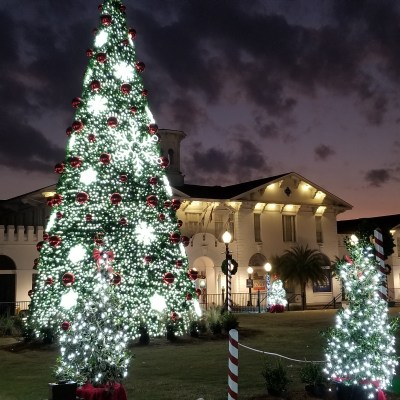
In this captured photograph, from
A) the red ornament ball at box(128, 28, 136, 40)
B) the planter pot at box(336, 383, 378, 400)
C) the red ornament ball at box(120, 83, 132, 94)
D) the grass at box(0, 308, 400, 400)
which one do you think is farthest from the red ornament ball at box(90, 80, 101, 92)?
the planter pot at box(336, 383, 378, 400)

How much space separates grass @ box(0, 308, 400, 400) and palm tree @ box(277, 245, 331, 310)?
1577cm

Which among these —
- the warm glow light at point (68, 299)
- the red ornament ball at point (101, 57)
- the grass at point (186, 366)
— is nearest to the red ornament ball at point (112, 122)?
the red ornament ball at point (101, 57)

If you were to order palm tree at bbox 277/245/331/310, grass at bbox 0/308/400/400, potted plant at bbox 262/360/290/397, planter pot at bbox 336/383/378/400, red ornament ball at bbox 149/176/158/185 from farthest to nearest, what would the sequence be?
palm tree at bbox 277/245/331/310, red ornament ball at bbox 149/176/158/185, grass at bbox 0/308/400/400, potted plant at bbox 262/360/290/397, planter pot at bbox 336/383/378/400

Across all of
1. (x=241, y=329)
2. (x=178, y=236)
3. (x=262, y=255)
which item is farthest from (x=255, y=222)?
(x=178, y=236)

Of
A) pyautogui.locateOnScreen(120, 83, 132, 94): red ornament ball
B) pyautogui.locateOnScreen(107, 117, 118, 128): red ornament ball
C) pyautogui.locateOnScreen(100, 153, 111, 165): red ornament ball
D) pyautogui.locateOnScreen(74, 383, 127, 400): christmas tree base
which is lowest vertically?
pyautogui.locateOnScreen(74, 383, 127, 400): christmas tree base

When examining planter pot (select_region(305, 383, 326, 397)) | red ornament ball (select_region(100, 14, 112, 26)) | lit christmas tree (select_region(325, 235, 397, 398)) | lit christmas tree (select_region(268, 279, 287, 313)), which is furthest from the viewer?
lit christmas tree (select_region(268, 279, 287, 313))

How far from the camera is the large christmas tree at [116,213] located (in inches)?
Result: 653

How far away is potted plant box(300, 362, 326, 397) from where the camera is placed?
9.86 m

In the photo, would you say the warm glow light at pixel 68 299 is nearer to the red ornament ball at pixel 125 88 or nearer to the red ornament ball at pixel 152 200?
the red ornament ball at pixel 152 200

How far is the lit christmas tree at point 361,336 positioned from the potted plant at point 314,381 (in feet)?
1.16

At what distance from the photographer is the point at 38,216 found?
112ft

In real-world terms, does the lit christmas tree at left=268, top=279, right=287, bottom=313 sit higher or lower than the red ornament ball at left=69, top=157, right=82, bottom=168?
lower

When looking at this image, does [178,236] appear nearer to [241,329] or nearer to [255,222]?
[241,329]

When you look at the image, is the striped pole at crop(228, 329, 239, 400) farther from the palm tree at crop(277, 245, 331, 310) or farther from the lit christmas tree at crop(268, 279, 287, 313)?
the palm tree at crop(277, 245, 331, 310)
